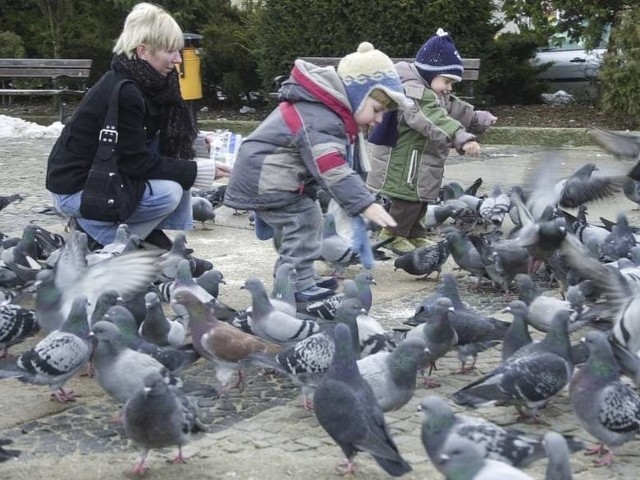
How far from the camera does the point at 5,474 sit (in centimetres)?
402

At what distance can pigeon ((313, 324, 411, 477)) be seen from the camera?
384 cm

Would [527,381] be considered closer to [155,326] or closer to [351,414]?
[351,414]

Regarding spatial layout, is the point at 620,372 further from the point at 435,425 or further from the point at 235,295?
the point at 235,295

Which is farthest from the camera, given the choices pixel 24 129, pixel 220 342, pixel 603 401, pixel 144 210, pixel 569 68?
pixel 569 68

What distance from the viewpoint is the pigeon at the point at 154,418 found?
12.9ft

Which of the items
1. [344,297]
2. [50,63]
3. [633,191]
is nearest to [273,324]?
[344,297]

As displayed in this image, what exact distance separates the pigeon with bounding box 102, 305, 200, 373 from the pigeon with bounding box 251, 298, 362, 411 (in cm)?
38

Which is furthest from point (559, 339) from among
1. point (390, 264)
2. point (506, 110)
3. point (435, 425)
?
point (506, 110)

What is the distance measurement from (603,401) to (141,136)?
3.43 metres

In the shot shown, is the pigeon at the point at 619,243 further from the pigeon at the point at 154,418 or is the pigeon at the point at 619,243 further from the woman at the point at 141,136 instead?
the pigeon at the point at 154,418

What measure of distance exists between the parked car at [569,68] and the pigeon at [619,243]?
11077 millimetres

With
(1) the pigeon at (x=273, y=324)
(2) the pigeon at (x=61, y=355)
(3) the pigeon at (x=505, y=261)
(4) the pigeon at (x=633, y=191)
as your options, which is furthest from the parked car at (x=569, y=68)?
(2) the pigeon at (x=61, y=355)

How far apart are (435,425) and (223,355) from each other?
1.53 meters

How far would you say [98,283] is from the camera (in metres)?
5.41
